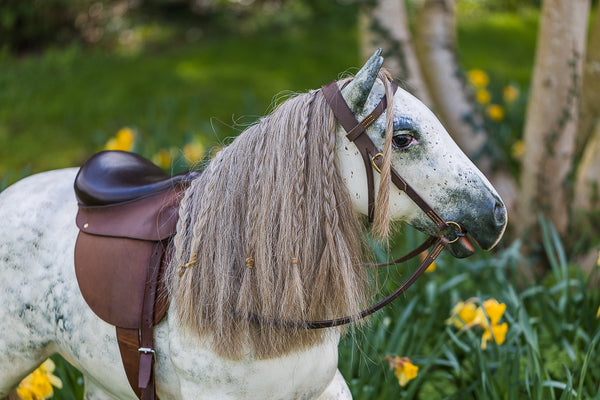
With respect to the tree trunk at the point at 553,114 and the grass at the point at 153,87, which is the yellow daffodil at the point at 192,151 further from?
the tree trunk at the point at 553,114

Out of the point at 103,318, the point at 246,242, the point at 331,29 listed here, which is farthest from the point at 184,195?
the point at 331,29

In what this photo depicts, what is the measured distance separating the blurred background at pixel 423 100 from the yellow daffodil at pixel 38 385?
151 millimetres

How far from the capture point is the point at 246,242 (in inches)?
55.6

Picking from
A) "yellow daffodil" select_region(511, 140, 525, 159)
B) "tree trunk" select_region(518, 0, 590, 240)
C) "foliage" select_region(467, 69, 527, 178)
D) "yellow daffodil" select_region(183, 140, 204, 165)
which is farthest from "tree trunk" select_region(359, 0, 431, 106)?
"yellow daffodil" select_region(183, 140, 204, 165)

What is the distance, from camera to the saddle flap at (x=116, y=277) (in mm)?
1540

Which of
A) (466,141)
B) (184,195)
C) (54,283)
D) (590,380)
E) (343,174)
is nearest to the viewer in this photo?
(343,174)

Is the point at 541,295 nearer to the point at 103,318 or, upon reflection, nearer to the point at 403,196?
the point at 403,196

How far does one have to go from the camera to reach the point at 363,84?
1306mm

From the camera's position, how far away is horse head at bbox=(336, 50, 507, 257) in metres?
1.36

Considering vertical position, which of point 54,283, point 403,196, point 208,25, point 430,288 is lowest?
point 208,25

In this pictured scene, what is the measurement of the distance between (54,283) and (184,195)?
479mm

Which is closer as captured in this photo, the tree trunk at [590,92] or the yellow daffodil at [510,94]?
the tree trunk at [590,92]

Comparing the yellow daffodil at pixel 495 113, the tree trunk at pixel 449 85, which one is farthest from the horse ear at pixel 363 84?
the yellow daffodil at pixel 495 113

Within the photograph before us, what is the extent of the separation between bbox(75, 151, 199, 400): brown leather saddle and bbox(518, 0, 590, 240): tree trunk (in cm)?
238
